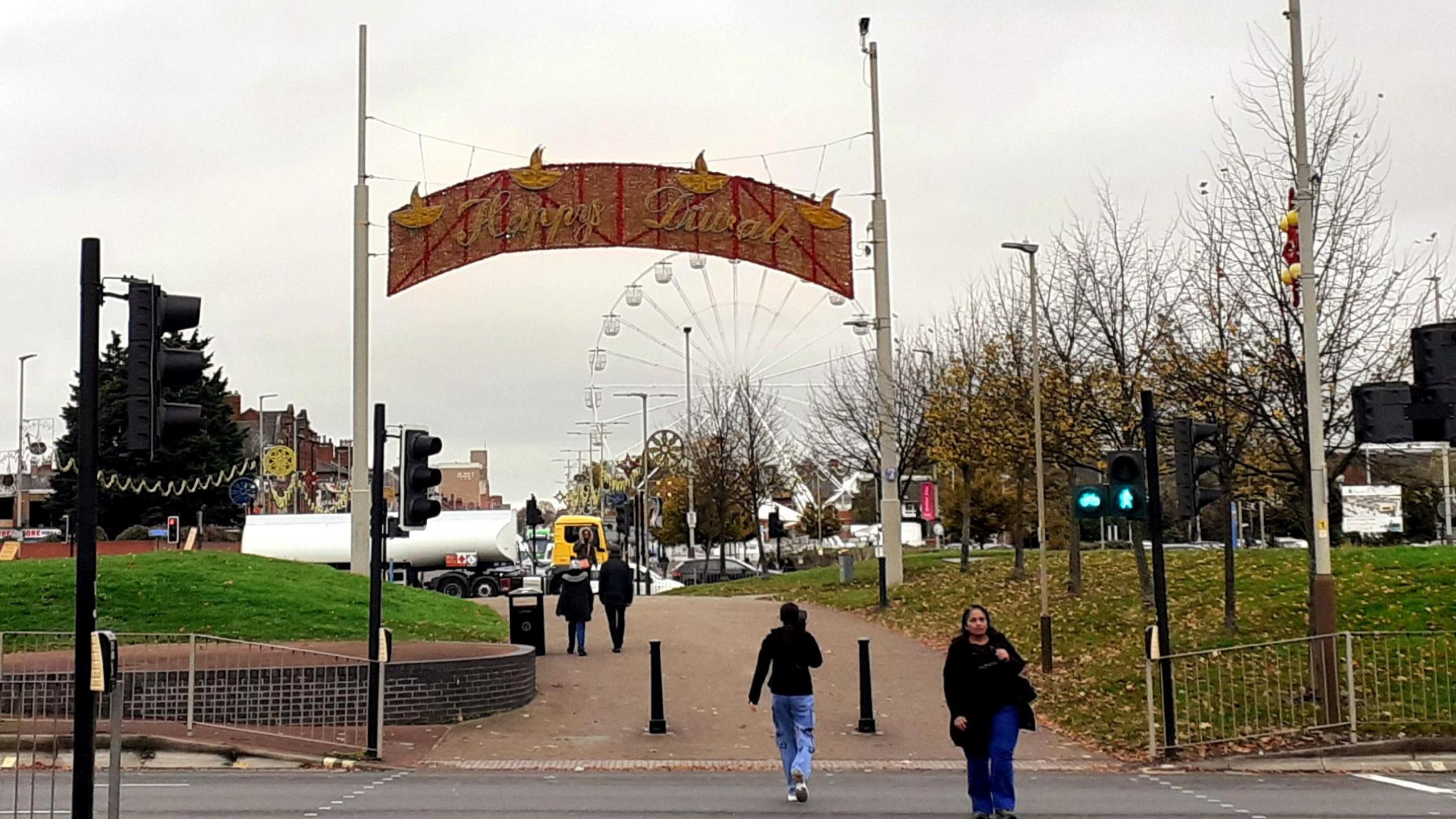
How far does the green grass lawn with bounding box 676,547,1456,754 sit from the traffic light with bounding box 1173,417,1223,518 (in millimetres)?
2948

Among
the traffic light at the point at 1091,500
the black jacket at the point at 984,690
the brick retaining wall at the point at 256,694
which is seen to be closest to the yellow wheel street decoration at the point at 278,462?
the brick retaining wall at the point at 256,694

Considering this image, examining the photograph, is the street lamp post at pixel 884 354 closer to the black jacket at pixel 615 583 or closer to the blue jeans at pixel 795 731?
the black jacket at pixel 615 583

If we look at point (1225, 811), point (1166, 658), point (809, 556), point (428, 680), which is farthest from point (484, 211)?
point (809, 556)

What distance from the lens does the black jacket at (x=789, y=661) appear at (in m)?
13.0

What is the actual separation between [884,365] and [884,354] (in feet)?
0.76

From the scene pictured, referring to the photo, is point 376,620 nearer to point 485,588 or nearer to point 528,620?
point 528,620

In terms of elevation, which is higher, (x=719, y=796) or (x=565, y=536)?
(x=565, y=536)

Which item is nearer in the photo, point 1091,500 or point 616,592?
point 1091,500

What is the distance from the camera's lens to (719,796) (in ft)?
44.3

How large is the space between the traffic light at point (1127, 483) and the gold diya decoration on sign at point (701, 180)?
16.1m

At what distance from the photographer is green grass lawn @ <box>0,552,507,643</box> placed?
869 inches

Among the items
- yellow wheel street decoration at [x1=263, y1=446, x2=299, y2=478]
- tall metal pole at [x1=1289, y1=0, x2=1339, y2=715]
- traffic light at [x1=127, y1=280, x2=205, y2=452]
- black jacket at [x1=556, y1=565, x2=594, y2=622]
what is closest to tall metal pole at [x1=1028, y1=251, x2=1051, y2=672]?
tall metal pole at [x1=1289, y1=0, x2=1339, y2=715]

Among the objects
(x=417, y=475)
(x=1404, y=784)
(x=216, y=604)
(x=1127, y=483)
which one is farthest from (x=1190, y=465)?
(x=216, y=604)

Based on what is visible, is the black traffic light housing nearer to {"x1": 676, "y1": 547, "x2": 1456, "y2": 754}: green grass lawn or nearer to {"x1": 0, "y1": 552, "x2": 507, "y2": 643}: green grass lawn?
{"x1": 676, "y1": 547, "x2": 1456, "y2": 754}: green grass lawn
